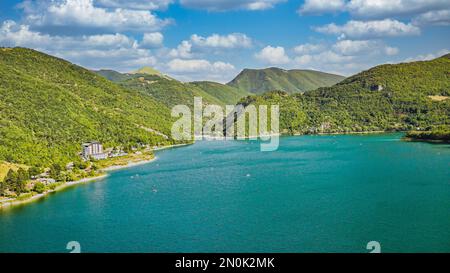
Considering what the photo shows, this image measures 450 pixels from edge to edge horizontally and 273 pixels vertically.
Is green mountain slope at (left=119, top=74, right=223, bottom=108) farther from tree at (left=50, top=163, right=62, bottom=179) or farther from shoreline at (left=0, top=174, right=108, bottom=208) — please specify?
shoreline at (left=0, top=174, right=108, bottom=208)

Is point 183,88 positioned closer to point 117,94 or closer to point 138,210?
point 117,94

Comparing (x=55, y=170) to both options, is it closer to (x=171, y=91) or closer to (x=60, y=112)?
(x=60, y=112)

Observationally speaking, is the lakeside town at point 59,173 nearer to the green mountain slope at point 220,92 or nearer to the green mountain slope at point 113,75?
the green mountain slope at point 220,92

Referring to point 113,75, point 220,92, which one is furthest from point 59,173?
point 113,75

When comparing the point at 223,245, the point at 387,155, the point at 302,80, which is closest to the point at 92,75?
the point at 387,155

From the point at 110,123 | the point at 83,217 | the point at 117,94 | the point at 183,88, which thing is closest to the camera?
the point at 83,217
